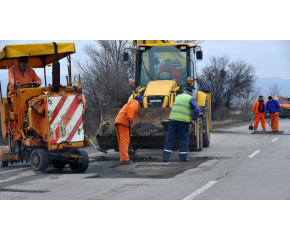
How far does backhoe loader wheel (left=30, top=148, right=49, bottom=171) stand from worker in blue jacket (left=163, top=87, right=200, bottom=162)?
3.04 m

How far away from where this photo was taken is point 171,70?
12781 millimetres

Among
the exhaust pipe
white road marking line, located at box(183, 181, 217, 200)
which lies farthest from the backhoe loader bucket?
white road marking line, located at box(183, 181, 217, 200)

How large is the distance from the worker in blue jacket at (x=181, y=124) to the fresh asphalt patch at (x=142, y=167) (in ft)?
0.96

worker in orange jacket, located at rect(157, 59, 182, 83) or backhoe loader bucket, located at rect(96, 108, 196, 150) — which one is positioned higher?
worker in orange jacket, located at rect(157, 59, 182, 83)

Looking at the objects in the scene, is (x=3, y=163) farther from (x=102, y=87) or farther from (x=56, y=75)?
(x=102, y=87)

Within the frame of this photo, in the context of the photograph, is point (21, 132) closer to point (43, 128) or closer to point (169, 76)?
point (43, 128)

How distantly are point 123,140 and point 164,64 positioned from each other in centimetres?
376

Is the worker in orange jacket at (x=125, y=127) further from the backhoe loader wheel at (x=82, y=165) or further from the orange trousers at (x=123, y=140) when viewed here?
the backhoe loader wheel at (x=82, y=165)

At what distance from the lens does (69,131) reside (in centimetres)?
895

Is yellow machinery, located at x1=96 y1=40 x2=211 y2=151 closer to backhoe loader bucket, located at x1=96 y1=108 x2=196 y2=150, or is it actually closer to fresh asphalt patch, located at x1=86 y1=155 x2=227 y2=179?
backhoe loader bucket, located at x1=96 y1=108 x2=196 y2=150

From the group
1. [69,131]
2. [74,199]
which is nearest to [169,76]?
[69,131]

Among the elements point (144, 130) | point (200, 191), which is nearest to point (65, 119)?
point (144, 130)

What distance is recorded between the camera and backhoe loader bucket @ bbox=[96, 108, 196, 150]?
10.9 meters

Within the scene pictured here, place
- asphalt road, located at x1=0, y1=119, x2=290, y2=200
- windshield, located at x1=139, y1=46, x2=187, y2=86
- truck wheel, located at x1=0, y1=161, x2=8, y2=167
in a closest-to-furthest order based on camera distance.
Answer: asphalt road, located at x1=0, y1=119, x2=290, y2=200 < truck wheel, located at x1=0, y1=161, x2=8, y2=167 < windshield, located at x1=139, y1=46, x2=187, y2=86
